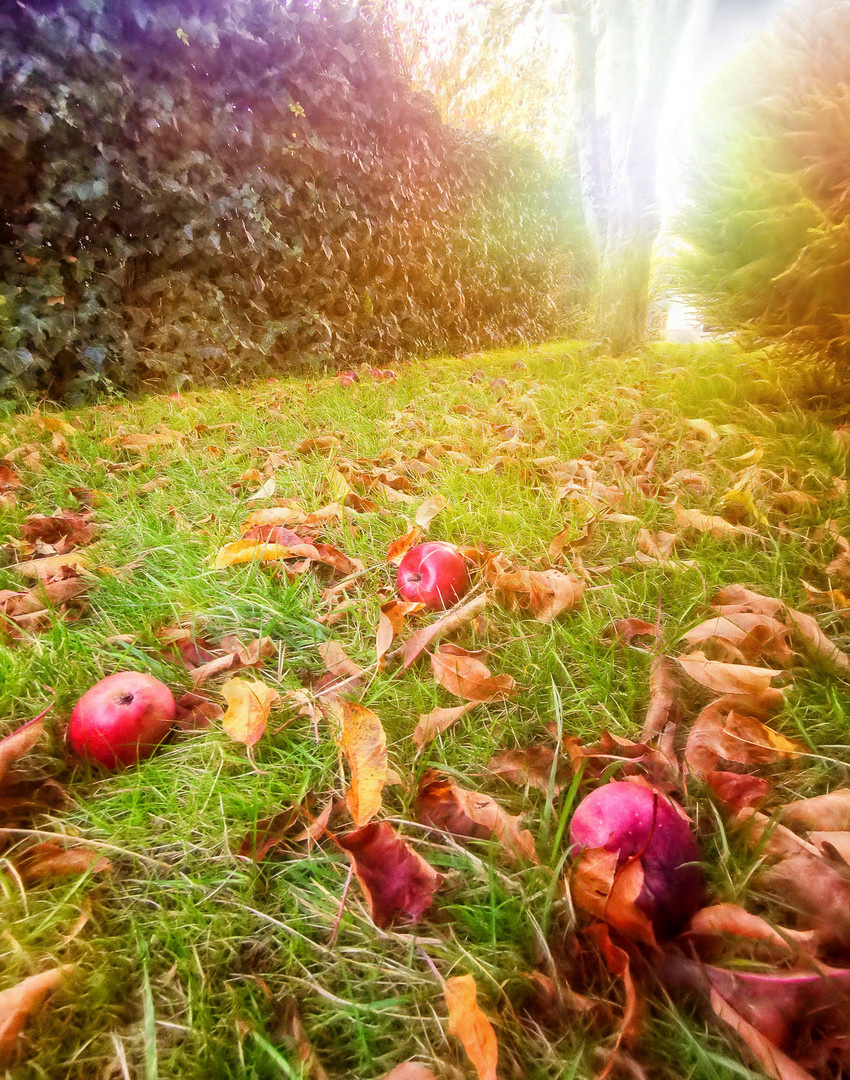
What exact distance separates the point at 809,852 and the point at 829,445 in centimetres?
214

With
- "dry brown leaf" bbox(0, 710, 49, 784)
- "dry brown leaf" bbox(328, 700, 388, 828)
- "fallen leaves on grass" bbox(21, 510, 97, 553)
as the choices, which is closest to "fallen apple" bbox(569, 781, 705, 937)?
"dry brown leaf" bbox(328, 700, 388, 828)

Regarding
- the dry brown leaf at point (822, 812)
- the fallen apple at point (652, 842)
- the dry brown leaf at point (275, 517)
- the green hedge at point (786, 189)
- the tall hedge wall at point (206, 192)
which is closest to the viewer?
the fallen apple at point (652, 842)

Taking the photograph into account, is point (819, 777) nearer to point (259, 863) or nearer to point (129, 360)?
point (259, 863)

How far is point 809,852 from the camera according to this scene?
827 millimetres

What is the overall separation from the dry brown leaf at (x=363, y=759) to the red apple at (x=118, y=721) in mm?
369

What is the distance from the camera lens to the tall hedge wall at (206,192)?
3.93m

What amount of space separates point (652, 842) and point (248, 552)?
124cm

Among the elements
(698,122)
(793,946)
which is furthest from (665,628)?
(698,122)

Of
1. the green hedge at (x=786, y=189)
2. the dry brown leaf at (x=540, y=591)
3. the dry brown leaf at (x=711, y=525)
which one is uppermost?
the green hedge at (x=786, y=189)

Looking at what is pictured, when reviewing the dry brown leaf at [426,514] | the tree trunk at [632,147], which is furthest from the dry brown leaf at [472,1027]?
the tree trunk at [632,147]

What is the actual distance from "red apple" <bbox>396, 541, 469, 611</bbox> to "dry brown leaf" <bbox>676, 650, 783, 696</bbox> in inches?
21.6

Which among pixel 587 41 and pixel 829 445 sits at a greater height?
pixel 587 41

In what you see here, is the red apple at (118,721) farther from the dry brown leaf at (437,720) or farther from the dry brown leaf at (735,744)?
the dry brown leaf at (735,744)

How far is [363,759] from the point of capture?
97cm
